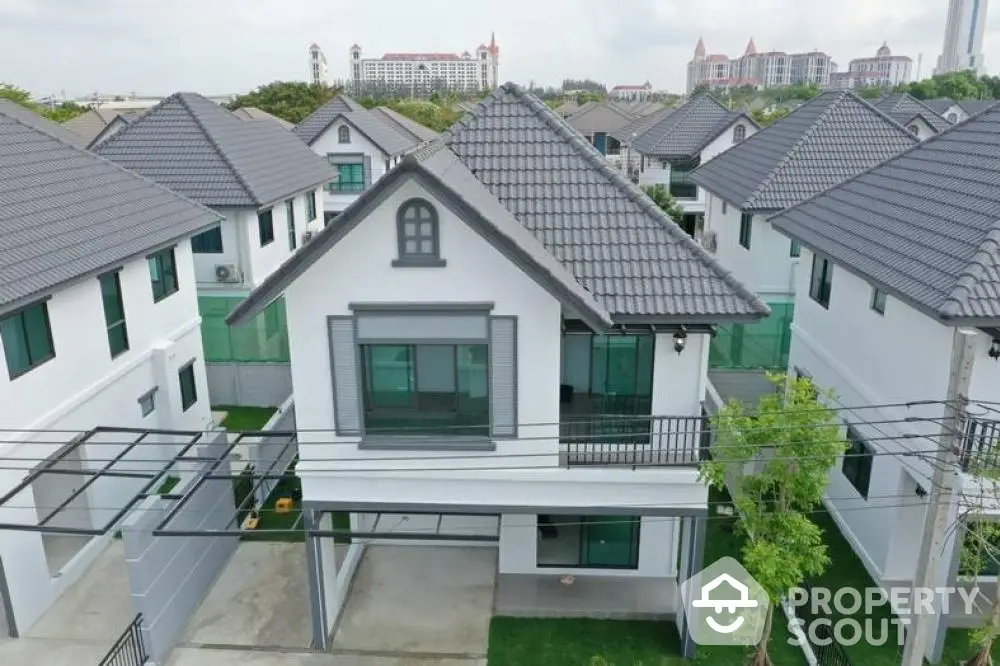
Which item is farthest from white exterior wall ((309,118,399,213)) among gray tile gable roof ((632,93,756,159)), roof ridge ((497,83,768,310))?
roof ridge ((497,83,768,310))

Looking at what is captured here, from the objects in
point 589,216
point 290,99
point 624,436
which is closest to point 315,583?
point 624,436

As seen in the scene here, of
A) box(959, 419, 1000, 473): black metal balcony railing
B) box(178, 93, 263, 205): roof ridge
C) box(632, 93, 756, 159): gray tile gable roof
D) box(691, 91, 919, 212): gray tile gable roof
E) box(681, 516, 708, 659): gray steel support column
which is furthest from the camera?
box(632, 93, 756, 159): gray tile gable roof

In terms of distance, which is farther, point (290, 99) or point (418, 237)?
point (290, 99)

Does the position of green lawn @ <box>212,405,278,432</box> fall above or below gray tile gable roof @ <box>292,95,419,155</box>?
below

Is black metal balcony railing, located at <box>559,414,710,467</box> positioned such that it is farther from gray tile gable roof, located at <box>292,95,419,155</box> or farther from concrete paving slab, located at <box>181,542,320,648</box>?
gray tile gable roof, located at <box>292,95,419,155</box>

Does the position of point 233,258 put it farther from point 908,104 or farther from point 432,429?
point 908,104

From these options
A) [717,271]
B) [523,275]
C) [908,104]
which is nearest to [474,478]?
[523,275]

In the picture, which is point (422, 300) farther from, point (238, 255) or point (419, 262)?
point (238, 255)

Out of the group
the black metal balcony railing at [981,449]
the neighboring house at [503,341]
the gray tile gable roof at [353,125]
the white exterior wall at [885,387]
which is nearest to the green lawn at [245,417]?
the neighboring house at [503,341]
